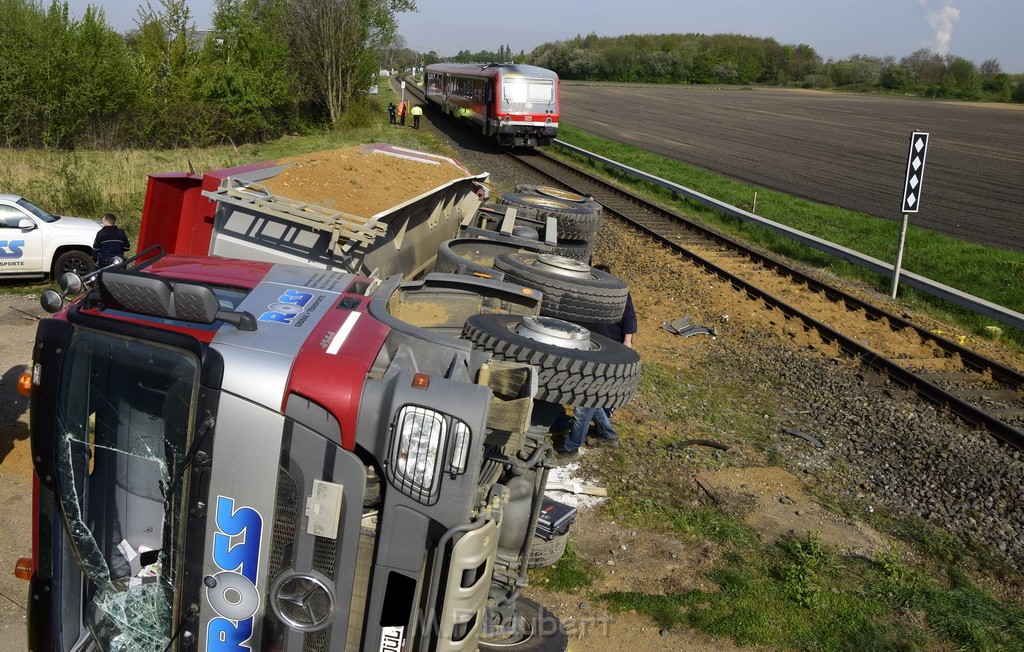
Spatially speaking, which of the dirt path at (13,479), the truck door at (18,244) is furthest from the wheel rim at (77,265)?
the dirt path at (13,479)

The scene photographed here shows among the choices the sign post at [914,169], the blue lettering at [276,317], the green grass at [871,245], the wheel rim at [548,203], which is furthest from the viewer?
the green grass at [871,245]

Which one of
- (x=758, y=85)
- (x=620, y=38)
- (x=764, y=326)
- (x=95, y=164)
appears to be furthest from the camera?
(x=620, y=38)

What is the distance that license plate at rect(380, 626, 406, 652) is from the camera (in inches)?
111

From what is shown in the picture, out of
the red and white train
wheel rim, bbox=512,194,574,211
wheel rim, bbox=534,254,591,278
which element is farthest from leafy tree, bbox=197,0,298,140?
Answer: wheel rim, bbox=534,254,591,278

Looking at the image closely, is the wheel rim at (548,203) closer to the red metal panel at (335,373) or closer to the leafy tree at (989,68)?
the red metal panel at (335,373)

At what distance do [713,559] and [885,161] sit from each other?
34.4 m

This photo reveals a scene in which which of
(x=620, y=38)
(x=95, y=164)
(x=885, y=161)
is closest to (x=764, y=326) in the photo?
(x=95, y=164)

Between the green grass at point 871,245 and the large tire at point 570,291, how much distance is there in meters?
8.89

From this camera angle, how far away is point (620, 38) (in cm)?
13900

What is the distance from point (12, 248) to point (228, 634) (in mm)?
11733

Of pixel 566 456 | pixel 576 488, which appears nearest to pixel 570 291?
pixel 566 456

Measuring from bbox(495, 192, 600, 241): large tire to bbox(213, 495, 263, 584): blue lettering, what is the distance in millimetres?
9642

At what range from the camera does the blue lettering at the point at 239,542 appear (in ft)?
8.83

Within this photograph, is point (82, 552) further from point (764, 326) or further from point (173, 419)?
point (764, 326)
